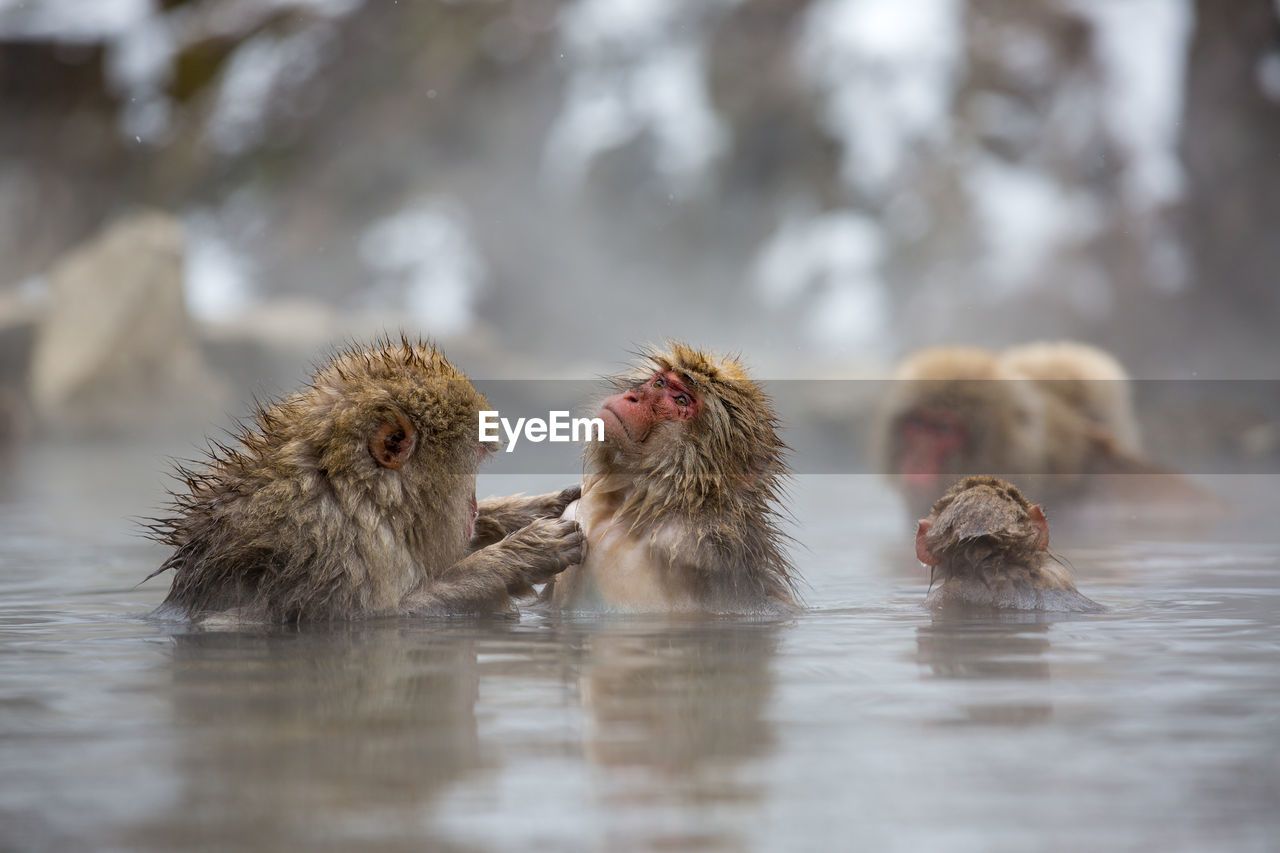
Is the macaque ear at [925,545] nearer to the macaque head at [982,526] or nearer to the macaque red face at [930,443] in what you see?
the macaque head at [982,526]

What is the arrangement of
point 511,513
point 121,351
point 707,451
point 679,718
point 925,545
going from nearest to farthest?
point 679,718, point 707,451, point 925,545, point 511,513, point 121,351

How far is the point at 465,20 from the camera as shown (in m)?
18.5

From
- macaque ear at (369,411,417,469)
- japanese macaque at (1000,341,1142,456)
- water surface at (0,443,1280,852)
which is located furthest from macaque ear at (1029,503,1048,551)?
japanese macaque at (1000,341,1142,456)

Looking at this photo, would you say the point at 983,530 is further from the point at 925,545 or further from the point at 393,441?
the point at 393,441

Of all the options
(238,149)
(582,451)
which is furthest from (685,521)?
(238,149)

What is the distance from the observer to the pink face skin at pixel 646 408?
3.77 metres

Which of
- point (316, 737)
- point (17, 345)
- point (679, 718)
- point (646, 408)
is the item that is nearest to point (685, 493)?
point (646, 408)

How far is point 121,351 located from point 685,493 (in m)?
13.4

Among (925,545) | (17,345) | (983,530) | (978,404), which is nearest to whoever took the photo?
(983,530)

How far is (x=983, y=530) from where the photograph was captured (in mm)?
3889

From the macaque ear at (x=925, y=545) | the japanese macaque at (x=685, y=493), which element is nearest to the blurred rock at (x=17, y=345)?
the japanese macaque at (x=685, y=493)

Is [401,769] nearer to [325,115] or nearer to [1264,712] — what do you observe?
[1264,712]

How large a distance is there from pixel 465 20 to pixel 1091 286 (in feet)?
26.8

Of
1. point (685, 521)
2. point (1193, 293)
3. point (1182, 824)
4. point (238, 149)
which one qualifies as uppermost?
point (238, 149)
